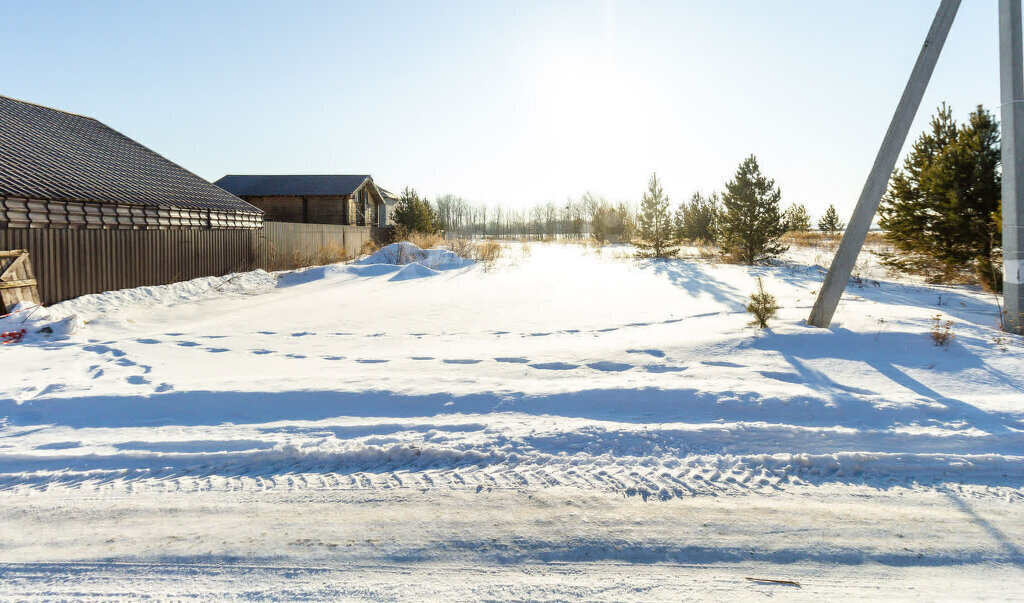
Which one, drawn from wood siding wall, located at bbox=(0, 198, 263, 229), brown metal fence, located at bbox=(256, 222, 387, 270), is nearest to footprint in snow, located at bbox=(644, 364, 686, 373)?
wood siding wall, located at bbox=(0, 198, 263, 229)

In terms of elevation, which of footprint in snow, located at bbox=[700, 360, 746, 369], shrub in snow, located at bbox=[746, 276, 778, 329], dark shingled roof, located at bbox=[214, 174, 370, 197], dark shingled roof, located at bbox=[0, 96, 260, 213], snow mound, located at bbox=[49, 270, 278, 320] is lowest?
footprint in snow, located at bbox=[700, 360, 746, 369]

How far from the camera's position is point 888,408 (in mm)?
4250

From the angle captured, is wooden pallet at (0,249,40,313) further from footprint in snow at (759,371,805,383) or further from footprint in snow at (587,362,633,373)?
footprint in snow at (759,371,805,383)

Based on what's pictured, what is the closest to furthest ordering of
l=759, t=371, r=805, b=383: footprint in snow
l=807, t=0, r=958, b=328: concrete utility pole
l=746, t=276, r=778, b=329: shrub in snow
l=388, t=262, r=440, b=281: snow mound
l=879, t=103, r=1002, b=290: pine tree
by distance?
l=759, t=371, r=805, b=383: footprint in snow → l=807, t=0, r=958, b=328: concrete utility pole → l=746, t=276, r=778, b=329: shrub in snow → l=879, t=103, r=1002, b=290: pine tree → l=388, t=262, r=440, b=281: snow mound

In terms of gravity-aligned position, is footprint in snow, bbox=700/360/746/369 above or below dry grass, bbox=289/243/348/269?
below

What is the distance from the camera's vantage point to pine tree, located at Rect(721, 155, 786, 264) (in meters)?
20.2

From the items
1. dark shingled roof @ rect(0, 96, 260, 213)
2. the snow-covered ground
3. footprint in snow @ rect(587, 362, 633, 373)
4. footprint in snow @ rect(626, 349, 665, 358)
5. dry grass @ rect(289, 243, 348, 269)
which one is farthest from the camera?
dry grass @ rect(289, 243, 348, 269)

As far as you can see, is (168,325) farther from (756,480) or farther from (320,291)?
(756,480)

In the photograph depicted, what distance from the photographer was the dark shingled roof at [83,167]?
37.0ft

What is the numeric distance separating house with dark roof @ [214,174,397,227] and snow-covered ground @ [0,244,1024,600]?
2729 centimetres

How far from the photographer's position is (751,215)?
67.6 feet

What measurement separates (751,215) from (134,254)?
68.2ft

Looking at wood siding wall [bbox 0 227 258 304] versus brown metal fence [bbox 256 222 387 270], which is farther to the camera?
brown metal fence [bbox 256 222 387 270]

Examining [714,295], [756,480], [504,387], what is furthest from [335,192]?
[756,480]
